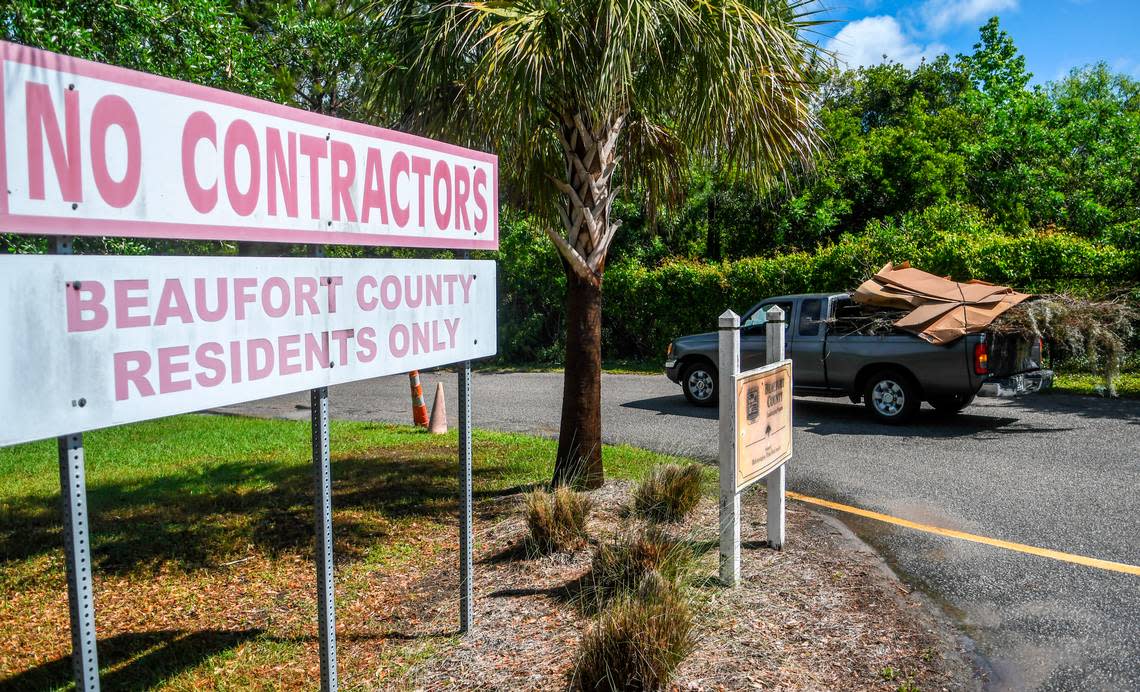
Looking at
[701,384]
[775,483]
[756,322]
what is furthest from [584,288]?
[756,322]

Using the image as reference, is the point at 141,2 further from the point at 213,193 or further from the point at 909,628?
the point at 909,628

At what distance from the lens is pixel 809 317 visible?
12.3 m

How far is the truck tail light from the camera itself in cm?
1041

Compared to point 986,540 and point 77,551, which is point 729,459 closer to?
point 986,540

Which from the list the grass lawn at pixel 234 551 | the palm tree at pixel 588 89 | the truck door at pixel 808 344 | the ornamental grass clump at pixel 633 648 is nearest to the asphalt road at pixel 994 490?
the truck door at pixel 808 344

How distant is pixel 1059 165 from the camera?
23.4 metres

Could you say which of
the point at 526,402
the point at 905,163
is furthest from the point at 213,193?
the point at 905,163

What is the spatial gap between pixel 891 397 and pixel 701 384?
2935mm

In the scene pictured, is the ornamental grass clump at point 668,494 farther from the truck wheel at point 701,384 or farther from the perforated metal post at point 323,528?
the truck wheel at point 701,384

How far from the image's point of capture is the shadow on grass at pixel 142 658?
4383 millimetres

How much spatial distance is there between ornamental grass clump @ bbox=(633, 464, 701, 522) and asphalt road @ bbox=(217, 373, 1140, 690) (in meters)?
1.33

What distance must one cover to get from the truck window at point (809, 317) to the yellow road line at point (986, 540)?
4.83m

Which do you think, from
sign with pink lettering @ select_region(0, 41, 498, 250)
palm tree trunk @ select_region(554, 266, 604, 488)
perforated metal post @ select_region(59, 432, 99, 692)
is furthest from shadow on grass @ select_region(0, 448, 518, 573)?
perforated metal post @ select_region(59, 432, 99, 692)

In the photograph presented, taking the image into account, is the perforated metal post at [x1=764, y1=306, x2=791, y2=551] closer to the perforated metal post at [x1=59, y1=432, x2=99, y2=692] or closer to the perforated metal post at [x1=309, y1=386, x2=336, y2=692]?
the perforated metal post at [x1=309, y1=386, x2=336, y2=692]
